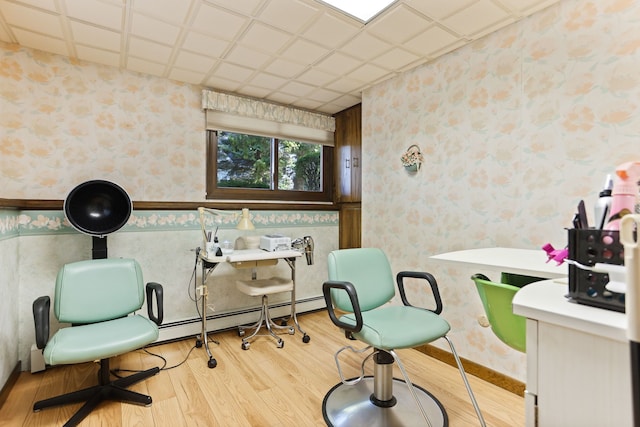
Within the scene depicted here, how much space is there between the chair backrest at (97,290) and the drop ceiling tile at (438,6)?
2.49m

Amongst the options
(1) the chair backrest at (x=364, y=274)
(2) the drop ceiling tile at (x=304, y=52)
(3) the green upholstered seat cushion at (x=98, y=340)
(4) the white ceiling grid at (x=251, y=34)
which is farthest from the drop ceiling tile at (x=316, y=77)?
(3) the green upholstered seat cushion at (x=98, y=340)

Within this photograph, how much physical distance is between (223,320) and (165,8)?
258 cm

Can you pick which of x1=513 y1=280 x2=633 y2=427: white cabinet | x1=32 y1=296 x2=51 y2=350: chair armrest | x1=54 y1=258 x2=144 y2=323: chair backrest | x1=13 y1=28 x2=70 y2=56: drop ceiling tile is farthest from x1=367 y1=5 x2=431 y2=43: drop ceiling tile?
x1=32 y1=296 x2=51 y2=350: chair armrest

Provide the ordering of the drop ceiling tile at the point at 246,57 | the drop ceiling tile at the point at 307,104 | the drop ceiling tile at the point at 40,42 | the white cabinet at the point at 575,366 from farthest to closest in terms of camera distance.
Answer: the drop ceiling tile at the point at 307,104, the drop ceiling tile at the point at 246,57, the drop ceiling tile at the point at 40,42, the white cabinet at the point at 575,366

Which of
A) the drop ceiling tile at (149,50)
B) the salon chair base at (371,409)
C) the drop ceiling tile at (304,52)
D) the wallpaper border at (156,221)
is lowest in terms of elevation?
the salon chair base at (371,409)

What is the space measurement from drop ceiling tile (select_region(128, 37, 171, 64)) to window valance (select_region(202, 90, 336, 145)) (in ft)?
1.73

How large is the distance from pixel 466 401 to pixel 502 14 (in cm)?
240

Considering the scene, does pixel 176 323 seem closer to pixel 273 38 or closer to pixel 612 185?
pixel 273 38

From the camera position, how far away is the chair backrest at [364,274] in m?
1.86

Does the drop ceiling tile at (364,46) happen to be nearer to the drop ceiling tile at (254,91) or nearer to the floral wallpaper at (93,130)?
the drop ceiling tile at (254,91)

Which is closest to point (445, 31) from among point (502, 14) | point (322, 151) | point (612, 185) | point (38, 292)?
point (502, 14)

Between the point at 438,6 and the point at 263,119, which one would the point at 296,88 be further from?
the point at 438,6

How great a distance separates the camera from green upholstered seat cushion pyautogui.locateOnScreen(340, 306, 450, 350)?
1.49 metres

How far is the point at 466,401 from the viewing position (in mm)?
1874
